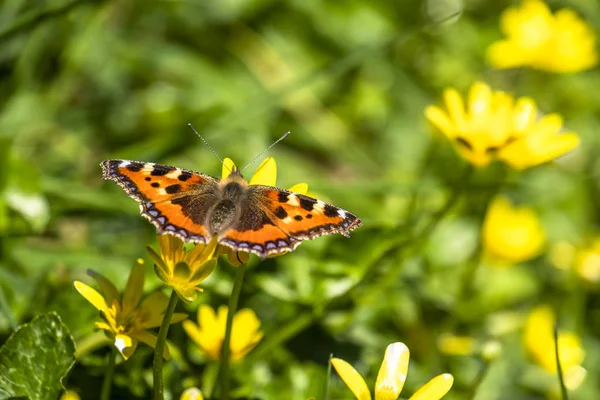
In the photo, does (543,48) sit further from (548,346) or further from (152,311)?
(152,311)

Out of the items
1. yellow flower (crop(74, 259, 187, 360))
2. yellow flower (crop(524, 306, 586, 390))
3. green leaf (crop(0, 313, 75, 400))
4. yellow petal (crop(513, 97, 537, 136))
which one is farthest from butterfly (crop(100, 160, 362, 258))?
yellow flower (crop(524, 306, 586, 390))

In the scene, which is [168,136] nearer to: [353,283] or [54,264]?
[54,264]

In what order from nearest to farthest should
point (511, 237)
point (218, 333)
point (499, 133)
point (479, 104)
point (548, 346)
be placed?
1. point (218, 333)
2. point (499, 133)
3. point (479, 104)
4. point (548, 346)
5. point (511, 237)

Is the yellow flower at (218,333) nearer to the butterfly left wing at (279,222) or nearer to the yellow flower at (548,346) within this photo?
the butterfly left wing at (279,222)

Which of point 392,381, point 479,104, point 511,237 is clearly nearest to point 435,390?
point 392,381

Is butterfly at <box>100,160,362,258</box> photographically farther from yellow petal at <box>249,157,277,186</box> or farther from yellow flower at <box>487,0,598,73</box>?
yellow flower at <box>487,0,598,73</box>
